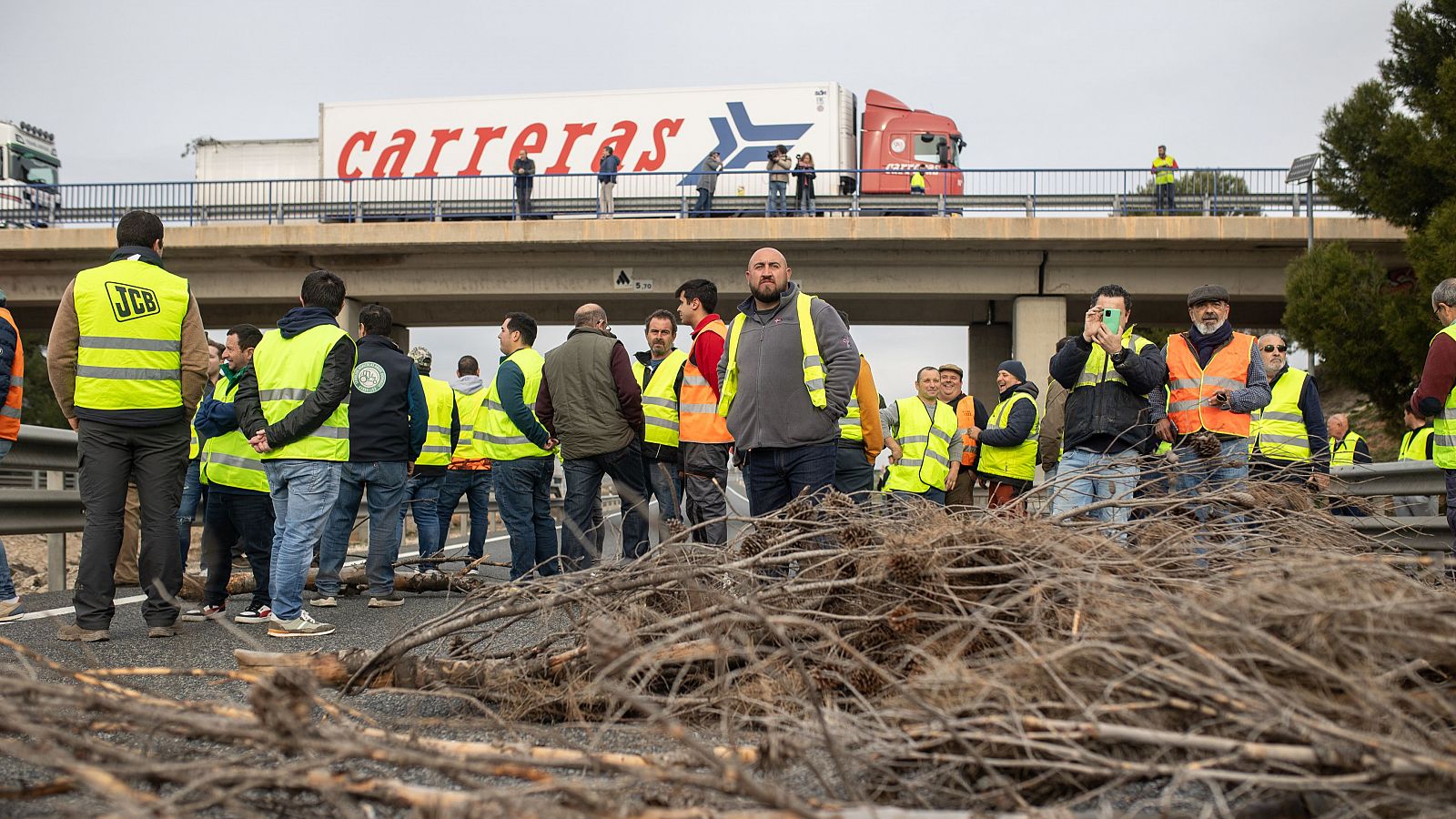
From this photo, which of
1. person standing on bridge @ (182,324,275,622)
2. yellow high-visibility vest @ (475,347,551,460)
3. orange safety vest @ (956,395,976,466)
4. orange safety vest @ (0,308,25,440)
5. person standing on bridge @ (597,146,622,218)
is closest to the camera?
orange safety vest @ (0,308,25,440)

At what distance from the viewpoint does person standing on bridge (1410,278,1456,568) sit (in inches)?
253

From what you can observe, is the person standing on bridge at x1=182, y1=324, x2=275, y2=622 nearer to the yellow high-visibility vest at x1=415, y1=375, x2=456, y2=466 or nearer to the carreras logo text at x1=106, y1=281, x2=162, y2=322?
the carreras logo text at x1=106, y1=281, x2=162, y2=322

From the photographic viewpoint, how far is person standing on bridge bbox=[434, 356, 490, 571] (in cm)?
1046

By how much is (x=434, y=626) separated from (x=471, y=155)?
2589 centimetres

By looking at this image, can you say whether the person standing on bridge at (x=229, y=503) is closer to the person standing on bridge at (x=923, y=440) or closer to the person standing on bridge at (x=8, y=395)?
the person standing on bridge at (x=8, y=395)

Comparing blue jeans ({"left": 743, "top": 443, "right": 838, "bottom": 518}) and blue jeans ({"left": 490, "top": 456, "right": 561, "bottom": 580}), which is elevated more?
blue jeans ({"left": 743, "top": 443, "right": 838, "bottom": 518})

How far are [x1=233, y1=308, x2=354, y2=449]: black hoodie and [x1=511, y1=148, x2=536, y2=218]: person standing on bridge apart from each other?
19128mm

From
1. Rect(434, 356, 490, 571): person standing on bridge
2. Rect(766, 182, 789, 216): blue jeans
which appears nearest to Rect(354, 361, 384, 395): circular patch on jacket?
Rect(434, 356, 490, 571): person standing on bridge

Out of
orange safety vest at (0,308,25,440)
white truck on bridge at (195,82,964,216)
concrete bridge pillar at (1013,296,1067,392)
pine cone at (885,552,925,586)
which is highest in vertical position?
white truck on bridge at (195,82,964,216)

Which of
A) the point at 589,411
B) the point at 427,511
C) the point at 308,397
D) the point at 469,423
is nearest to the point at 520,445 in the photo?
the point at 589,411

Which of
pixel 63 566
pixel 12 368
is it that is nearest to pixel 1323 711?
pixel 12 368

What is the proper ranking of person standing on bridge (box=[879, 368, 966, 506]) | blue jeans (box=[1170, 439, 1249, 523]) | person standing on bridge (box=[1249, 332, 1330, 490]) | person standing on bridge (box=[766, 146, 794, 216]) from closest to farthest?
blue jeans (box=[1170, 439, 1249, 523]) < person standing on bridge (box=[1249, 332, 1330, 490]) < person standing on bridge (box=[879, 368, 966, 506]) < person standing on bridge (box=[766, 146, 794, 216])

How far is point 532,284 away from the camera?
84.1ft

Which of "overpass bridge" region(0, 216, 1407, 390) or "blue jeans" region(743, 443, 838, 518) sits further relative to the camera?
"overpass bridge" region(0, 216, 1407, 390)
